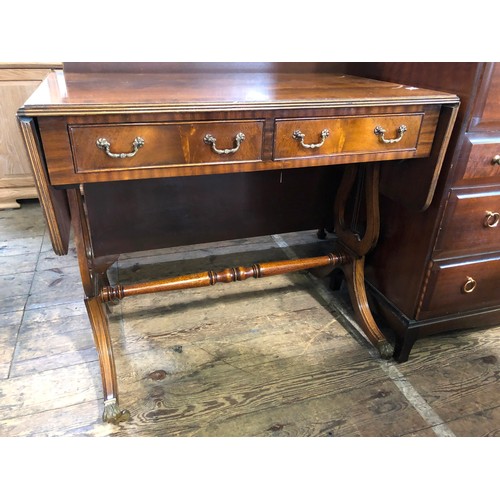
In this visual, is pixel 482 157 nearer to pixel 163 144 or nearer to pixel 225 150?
pixel 225 150

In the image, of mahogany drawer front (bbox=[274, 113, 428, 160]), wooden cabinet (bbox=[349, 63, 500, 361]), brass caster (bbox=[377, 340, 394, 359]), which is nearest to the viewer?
mahogany drawer front (bbox=[274, 113, 428, 160])

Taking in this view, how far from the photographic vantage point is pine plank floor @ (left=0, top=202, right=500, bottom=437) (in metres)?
1.31

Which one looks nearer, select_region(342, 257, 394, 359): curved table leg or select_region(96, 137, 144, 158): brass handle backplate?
select_region(96, 137, 144, 158): brass handle backplate

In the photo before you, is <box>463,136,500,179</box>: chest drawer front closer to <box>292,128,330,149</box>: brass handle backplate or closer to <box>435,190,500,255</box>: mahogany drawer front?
<box>435,190,500,255</box>: mahogany drawer front

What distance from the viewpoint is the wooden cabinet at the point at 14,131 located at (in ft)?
7.77

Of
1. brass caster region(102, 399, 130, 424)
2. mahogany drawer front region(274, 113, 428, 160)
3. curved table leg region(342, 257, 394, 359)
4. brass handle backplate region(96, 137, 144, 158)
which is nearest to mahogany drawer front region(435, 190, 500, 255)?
mahogany drawer front region(274, 113, 428, 160)

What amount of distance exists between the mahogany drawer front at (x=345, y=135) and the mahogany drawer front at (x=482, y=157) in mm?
174

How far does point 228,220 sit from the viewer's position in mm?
1834

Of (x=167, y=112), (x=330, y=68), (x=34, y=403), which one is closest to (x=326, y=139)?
(x=167, y=112)

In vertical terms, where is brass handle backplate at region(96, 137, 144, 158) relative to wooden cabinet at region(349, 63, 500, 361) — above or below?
above

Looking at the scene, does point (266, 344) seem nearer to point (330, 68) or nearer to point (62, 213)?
point (62, 213)

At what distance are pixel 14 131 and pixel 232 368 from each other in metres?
2.04

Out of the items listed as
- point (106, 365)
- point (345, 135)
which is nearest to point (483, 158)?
point (345, 135)

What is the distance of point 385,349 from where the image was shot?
1.56m
